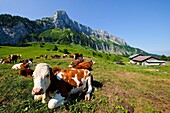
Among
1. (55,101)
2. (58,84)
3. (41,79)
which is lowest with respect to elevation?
(55,101)

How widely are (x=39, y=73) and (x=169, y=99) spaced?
8.12 meters

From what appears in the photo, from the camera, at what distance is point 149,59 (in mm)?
90125

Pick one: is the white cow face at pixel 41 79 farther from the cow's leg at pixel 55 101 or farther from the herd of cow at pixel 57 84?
the cow's leg at pixel 55 101

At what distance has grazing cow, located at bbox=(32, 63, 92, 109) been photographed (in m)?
7.79

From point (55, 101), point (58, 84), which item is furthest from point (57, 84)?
point (55, 101)

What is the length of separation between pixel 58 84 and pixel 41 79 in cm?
136

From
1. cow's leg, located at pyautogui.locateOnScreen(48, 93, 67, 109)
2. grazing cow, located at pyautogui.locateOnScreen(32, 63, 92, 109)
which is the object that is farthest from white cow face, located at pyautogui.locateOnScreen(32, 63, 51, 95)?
cow's leg, located at pyautogui.locateOnScreen(48, 93, 67, 109)

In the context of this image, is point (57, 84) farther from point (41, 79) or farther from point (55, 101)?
point (41, 79)

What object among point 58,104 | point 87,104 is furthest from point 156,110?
point 58,104

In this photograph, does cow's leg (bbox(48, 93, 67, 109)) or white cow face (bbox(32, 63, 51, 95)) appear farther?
cow's leg (bbox(48, 93, 67, 109))

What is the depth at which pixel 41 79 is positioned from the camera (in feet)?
25.5

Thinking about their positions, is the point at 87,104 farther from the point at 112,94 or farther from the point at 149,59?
the point at 149,59

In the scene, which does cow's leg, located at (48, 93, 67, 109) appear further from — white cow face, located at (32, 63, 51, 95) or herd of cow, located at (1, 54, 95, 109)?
white cow face, located at (32, 63, 51, 95)

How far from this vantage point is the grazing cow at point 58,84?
779cm
